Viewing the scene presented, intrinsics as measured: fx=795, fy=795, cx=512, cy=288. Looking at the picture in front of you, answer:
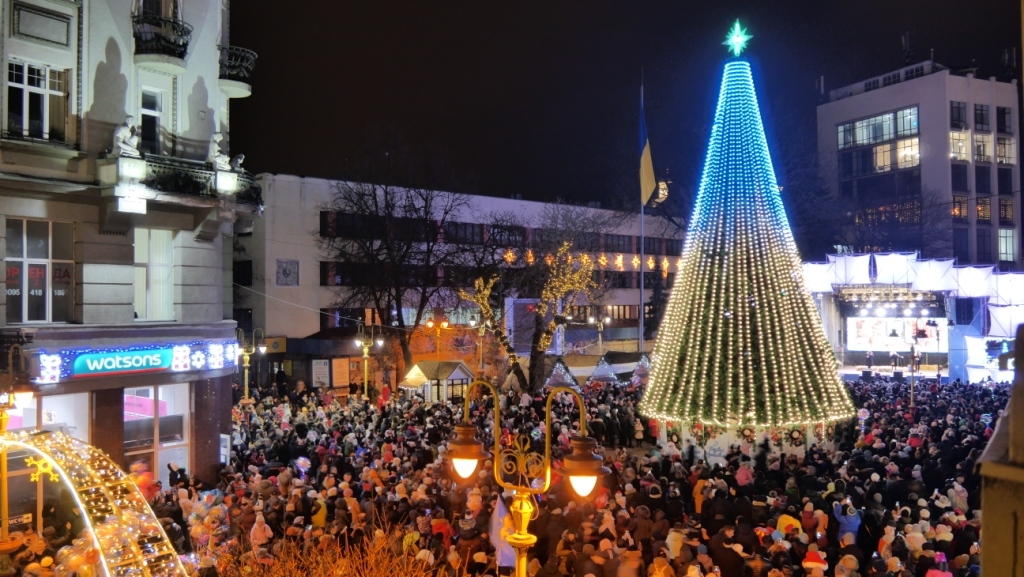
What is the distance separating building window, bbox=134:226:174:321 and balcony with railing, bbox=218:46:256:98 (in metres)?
3.93

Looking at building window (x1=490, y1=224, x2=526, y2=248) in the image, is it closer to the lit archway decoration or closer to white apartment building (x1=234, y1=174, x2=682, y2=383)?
white apartment building (x1=234, y1=174, x2=682, y2=383)

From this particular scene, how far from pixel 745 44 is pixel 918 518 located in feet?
38.7

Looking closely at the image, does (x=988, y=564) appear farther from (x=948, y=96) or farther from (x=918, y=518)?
(x=948, y=96)

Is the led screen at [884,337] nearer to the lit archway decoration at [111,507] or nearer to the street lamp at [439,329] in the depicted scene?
the street lamp at [439,329]

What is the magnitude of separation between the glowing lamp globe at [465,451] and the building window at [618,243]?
1894 inches

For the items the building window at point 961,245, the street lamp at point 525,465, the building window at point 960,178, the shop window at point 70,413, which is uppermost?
the building window at point 960,178

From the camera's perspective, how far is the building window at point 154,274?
17.6 m

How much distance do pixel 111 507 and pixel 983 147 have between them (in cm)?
6234

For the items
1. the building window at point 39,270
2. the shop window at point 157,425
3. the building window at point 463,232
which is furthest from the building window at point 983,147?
the building window at point 39,270

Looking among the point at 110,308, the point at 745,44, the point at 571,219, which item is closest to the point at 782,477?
the point at 745,44

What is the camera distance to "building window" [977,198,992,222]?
56062 mm

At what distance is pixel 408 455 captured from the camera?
1786 centimetres

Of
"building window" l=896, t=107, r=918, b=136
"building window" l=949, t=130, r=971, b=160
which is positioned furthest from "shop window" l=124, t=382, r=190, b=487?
"building window" l=896, t=107, r=918, b=136

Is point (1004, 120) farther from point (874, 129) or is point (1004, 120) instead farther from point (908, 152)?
point (874, 129)
